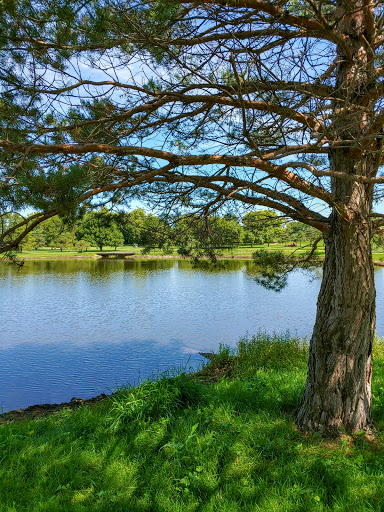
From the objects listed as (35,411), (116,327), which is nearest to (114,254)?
(116,327)

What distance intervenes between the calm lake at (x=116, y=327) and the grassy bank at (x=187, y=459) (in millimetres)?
2072

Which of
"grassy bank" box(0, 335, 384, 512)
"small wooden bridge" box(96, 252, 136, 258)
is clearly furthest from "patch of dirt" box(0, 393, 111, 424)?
"small wooden bridge" box(96, 252, 136, 258)

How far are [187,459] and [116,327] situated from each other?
9019mm

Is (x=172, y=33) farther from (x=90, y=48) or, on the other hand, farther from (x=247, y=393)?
(x=247, y=393)

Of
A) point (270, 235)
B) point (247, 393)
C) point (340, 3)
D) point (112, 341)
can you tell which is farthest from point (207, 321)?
point (340, 3)

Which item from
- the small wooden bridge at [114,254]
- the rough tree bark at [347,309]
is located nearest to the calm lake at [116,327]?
the rough tree bark at [347,309]

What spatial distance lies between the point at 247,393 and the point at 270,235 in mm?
2477

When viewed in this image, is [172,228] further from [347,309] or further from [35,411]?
[35,411]

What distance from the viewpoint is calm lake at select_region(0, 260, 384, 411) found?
7746 millimetres

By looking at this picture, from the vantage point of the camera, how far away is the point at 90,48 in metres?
3.50

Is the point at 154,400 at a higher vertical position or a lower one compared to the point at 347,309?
lower

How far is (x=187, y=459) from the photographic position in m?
3.04

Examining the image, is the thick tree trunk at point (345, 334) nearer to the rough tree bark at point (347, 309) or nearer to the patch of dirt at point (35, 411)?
the rough tree bark at point (347, 309)

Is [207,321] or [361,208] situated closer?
[361,208]
